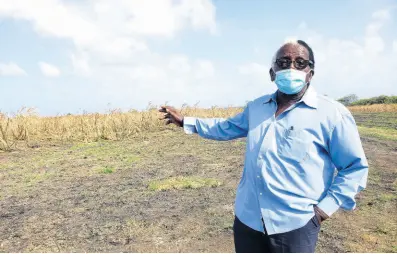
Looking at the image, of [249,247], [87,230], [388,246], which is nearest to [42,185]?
[87,230]

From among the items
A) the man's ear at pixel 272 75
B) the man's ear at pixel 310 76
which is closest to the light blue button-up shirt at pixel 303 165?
the man's ear at pixel 310 76

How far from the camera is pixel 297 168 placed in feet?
6.89

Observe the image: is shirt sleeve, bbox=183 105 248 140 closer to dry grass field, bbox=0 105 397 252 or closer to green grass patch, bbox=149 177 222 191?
dry grass field, bbox=0 105 397 252

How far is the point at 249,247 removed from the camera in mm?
2230

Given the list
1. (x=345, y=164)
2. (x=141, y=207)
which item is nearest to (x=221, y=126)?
(x=345, y=164)

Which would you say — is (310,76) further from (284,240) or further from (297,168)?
(284,240)

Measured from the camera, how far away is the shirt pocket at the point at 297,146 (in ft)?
6.84

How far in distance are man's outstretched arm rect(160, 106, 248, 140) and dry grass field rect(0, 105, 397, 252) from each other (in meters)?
2.07

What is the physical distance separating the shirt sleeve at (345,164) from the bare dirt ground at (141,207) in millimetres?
2430

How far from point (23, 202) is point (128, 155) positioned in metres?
4.50

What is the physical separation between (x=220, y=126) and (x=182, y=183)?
186 inches

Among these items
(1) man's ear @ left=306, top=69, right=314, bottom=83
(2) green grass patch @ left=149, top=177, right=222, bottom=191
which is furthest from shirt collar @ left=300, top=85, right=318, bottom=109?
(2) green grass patch @ left=149, top=177, right=222, bottom=191

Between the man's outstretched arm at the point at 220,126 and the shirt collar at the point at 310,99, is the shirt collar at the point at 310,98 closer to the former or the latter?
the shirt collar at the point at 310,99

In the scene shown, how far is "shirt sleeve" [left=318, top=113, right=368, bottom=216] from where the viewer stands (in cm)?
208
